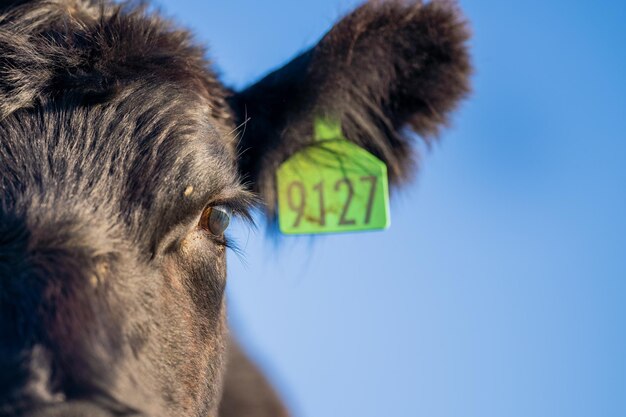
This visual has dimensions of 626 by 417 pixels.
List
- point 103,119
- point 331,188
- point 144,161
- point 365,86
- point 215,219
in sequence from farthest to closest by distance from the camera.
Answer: point 331,188 < point 365,86 < point 215,219 < point 103,119 < point 144,161

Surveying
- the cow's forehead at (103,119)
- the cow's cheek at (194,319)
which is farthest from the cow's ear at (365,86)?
the cow's cheek at (194,319)

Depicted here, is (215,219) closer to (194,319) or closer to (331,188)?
(194,319)

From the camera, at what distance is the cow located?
7.59 feet

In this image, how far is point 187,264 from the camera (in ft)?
10.2

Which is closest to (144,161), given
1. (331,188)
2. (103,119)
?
(103,119)

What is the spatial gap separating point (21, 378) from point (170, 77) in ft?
5.52

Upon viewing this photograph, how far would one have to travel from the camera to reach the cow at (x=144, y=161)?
2.31 metres

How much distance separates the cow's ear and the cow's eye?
0.76 meters

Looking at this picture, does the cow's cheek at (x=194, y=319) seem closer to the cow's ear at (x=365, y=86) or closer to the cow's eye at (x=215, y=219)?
the cow's eye at (x=215, y=219)

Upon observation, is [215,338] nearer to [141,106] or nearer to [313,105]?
[141,106]

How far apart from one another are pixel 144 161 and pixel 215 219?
1.47ft

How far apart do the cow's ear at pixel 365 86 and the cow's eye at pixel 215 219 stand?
2.50 ft

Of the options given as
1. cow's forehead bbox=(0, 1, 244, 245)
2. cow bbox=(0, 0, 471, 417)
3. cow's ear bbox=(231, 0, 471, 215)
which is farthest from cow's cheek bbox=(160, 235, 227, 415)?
cow's ear bbox=(231, 0, 471, 215)

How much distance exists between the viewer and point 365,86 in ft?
14.2
